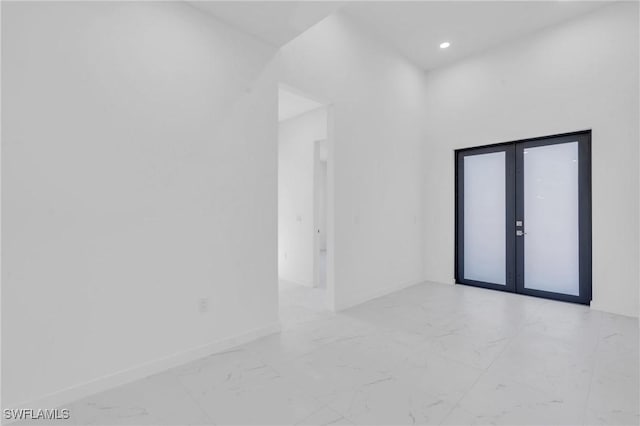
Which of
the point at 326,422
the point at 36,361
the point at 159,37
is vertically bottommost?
the point at 326,422

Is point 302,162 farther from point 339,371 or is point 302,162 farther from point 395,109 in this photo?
point 339,371

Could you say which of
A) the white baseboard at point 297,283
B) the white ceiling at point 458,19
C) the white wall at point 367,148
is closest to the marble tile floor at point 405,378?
the white wall at point 367,148

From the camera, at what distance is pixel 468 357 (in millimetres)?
2584

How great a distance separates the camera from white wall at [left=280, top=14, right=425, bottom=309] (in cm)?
371

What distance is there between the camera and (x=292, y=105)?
199 inches

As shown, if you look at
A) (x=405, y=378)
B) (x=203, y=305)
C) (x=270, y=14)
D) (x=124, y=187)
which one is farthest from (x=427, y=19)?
(x=203, y=305)

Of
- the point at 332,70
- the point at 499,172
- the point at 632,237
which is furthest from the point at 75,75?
the point at 632,237

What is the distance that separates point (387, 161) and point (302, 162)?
60.9 inches

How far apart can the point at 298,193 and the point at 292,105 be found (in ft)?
4.88

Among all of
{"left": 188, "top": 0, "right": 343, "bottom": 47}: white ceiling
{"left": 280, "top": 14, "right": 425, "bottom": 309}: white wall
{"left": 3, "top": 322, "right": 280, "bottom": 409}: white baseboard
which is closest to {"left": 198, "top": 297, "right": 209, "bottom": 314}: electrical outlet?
{"left": 3, "top": 322, "right": 280, "bottom": 409}: white baseboard

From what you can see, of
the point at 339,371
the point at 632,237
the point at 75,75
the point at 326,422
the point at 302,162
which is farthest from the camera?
the point at 302,162

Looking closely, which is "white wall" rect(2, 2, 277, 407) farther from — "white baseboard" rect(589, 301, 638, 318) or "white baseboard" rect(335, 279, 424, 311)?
"white baseboard" rect(589, 301, 638, 318)

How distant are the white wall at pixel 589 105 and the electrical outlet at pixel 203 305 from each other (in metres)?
4.13

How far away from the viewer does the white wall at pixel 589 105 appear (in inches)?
145
